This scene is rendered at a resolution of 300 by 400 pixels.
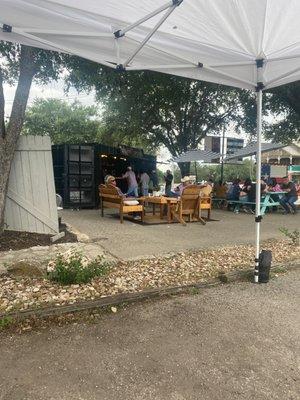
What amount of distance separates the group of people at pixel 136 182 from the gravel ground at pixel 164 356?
21.9 ft

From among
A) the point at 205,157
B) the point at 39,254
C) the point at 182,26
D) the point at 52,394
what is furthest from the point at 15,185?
the point at 205,157

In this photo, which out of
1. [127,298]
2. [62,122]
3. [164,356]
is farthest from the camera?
[62,122]

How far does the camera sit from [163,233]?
26.0ft

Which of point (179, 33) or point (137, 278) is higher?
point (179, 33)

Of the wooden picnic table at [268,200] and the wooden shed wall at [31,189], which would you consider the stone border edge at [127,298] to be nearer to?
the wooden shed wall at [31,189]

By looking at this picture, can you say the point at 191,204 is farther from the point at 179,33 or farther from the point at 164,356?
the point at 164,356

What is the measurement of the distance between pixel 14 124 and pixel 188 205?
5.27 metres

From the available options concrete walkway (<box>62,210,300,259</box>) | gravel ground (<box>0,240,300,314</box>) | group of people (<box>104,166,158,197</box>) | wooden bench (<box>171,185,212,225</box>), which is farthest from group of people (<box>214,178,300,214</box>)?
gravel ground (<box>0,240,300,314</box>)

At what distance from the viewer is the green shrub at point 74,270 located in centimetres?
434

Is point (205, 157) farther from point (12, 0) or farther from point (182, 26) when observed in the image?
point (12, 0)

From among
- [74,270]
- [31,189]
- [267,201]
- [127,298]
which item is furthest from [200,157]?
[127,298]

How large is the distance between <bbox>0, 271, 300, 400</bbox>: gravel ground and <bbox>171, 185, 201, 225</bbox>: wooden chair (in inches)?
210

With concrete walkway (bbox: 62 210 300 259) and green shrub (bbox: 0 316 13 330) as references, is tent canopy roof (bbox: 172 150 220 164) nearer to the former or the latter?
concrete walkway (bbox: 62 210 300 259)

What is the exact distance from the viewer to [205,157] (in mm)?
15727
